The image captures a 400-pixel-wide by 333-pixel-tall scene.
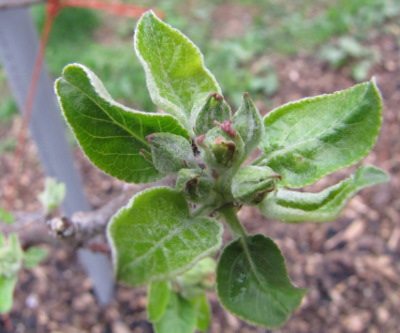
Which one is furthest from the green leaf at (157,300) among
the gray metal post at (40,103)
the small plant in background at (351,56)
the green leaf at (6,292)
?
the small plant in background at (351,56)

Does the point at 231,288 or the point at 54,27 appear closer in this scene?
the point at 231,288

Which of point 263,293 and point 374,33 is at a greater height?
point 263,293

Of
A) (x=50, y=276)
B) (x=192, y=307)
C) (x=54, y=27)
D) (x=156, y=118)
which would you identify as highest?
(x=156, y=118)

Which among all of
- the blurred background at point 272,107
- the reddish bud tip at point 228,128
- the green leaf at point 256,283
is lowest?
the blurred background at point 272,107

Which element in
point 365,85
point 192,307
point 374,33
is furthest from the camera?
point 374,33

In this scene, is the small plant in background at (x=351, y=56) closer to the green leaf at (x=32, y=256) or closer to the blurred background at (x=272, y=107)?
the blurred background at (x=272, y=107)

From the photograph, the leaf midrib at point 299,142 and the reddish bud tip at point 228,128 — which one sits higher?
the reddish bud tip at point 228,128

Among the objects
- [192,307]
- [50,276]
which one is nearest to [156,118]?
[192,307]

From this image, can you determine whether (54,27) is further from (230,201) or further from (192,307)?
(230,201)
